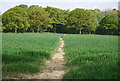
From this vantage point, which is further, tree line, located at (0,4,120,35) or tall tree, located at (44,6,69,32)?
tall tree, located at (44,6,69,32)

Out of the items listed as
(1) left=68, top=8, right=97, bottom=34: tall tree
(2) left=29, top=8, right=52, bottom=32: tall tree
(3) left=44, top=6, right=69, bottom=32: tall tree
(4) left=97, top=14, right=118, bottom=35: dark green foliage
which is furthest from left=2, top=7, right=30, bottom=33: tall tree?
(4) left=97, top=14, right=118, bottom=35: dark green foliage

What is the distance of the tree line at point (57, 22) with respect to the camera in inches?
2611

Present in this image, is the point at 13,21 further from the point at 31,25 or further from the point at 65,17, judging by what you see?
the point at 65,17

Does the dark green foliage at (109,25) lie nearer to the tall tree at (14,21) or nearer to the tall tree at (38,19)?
the tall tree at (38,19)

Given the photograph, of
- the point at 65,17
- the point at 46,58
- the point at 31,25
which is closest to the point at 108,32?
the point at 65,17

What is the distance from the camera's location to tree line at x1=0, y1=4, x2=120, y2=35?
66.3 metres

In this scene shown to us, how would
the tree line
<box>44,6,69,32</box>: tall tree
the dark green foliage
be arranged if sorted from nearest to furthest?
the tree line
the dark green foliage
<box>44,6,69,32</box>: tall tree

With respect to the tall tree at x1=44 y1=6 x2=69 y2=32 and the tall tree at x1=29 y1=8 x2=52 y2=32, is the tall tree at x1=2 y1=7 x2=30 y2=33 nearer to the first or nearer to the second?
the tall tree at x1=29 y1=8 x2=52 y2=32

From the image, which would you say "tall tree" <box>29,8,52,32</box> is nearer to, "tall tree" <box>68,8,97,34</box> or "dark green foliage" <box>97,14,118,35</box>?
"tall tree" <box>68,8,97,34</box>

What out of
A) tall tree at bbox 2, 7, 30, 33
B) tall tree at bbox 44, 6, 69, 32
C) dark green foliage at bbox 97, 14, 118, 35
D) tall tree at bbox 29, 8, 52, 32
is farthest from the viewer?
tall tree at bbox 44, 6, 69, 32

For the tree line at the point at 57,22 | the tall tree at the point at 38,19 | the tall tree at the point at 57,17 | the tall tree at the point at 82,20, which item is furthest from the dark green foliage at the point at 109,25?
the tall tree at the point at 38,19

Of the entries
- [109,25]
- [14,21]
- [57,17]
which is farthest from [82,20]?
[14,21]

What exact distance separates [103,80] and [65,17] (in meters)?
73.7

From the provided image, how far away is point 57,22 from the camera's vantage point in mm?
75188
